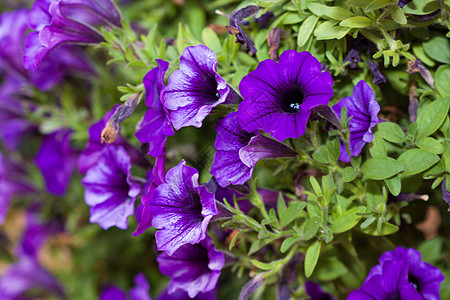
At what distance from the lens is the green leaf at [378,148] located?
68 centimetres

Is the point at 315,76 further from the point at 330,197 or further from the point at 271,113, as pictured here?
the point at 330,197

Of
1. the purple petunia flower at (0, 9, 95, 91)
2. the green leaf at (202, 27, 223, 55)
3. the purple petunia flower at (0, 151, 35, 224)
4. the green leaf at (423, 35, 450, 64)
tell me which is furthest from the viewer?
the purple petunia flower at (0, 151, 35, 224)

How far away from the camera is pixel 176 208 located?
68 centimetres

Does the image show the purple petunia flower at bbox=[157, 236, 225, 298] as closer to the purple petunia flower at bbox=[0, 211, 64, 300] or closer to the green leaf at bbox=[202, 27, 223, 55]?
the green leaf at bbox=[202, 27, 223, 55]

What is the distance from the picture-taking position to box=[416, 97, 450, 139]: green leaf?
0.68m

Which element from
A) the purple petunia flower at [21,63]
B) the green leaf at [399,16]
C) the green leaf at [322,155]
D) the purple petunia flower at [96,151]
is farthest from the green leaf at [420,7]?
the purple petunia flower at [21,63]

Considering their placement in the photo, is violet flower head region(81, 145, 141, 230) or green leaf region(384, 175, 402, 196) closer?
green leaf region(384, 175, 402, 196)

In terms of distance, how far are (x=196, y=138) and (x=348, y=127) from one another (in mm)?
463

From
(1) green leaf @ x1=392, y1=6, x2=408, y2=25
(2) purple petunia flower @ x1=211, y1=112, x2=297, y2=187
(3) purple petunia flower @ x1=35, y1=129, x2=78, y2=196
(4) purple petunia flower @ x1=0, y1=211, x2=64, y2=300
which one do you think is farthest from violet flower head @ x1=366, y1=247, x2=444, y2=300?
(4) purple petunia flower @ x1=0, y1=211, x2=64, y2=300

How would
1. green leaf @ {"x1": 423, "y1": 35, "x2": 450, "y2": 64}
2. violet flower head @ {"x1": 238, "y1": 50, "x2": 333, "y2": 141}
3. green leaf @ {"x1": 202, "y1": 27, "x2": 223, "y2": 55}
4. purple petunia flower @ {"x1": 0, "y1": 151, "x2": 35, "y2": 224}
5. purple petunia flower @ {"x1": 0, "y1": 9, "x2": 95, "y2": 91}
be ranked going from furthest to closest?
purple petunia flower @ {"x1": 0, "y1": 151, "x2": 35, "y2": 224} → purple petunia flower @ {"x1": 0, "y1": 9, "x2": 95, "y2": 91} → green leaf @ {"x1": 202, "y1": 27, "x2": 223, "y2": 55} → green leaf @ {"x1": 423, "y1": 35, "x2": 450, "y2": 64} → violet flower head @ {"x1": 238, "y1": 50, "x2": 333, "y2": 141}

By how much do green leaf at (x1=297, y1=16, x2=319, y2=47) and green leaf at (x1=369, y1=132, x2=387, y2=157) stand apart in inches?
7.6

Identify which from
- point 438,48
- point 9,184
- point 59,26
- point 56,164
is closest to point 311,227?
point 438,48

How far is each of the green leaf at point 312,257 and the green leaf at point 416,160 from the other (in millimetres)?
179

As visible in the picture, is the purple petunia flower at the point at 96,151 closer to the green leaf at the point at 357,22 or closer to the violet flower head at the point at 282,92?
the violet flower head at the point at 282,92
